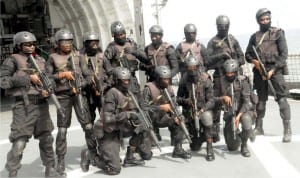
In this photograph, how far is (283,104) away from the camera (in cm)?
664

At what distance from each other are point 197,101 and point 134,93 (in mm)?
973

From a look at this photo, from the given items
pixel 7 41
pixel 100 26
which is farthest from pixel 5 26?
pixel 100 26

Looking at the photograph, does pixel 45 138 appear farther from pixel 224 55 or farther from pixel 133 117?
pixel 224 55

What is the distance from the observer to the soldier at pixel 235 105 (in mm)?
5984

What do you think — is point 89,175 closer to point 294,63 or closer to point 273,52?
point 273,52

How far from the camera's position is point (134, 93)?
248 inches

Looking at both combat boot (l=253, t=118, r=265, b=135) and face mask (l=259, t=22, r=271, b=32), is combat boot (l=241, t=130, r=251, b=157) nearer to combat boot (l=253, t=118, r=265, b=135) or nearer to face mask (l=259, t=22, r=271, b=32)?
combat boot (l=253, t=118, r=265, b=135)

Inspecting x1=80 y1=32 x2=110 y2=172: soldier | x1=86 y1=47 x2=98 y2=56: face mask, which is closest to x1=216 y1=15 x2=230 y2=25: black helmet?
x1=80 y1=32 x2=110 y2=172: soldier

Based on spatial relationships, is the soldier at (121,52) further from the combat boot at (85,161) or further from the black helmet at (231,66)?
the black helmet at (231,66)

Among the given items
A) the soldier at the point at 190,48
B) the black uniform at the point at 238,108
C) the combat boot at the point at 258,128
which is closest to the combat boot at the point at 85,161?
the black uniform at the point at 238,108

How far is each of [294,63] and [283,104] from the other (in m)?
6.09

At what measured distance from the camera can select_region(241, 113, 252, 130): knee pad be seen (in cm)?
591

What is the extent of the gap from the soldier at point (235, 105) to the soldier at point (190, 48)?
90 centimetres

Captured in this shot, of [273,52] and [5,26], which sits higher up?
[5,26]
